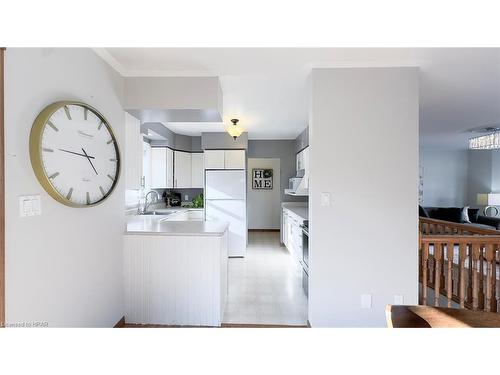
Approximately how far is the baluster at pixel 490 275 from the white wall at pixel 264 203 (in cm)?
518

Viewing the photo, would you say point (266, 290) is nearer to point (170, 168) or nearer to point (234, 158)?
point (234, 158)

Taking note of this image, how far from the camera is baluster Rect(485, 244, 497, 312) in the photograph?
7.68ft

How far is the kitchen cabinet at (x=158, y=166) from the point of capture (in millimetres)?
4793

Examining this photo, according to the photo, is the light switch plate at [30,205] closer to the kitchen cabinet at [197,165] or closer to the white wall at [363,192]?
the white wall at [363,192]

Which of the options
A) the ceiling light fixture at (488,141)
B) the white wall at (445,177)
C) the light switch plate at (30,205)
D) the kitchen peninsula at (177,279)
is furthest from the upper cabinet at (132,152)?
the white wall at (445,177)

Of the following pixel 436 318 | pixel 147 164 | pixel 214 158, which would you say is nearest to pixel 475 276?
pixel 436 318

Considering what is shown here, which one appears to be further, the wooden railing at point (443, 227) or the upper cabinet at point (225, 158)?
the upper cabinet at point (225, 158)

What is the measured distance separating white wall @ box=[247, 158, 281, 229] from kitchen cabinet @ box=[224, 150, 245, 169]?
252 centimetres

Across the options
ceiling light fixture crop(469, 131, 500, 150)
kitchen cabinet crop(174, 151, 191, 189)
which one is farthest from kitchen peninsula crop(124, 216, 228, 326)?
ceiling light fixture crop(469, 131, 500, 150)

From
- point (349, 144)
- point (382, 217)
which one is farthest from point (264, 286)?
point (349, 144)

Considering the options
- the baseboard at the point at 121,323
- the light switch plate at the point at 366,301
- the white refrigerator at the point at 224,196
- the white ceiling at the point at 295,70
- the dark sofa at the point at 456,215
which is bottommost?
the baseboard at the point at 121,323

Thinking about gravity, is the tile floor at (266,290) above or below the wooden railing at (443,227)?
below
